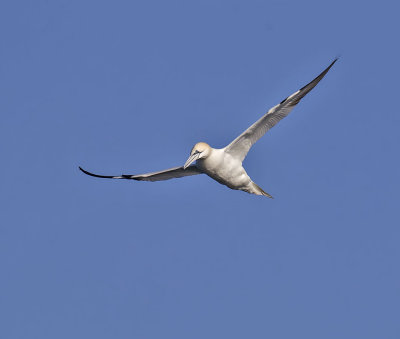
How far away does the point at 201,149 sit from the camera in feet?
82.9

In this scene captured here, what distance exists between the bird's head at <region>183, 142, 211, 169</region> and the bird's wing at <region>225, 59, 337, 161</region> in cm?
75

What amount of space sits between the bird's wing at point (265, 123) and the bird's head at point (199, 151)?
2.46 ft

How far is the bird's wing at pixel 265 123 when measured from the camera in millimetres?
25375

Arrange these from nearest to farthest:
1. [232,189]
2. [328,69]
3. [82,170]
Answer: [328,69] → [232,189] → [82,170]

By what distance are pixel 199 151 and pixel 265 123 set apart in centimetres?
199

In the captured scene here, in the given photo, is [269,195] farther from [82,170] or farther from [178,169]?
[82,170]

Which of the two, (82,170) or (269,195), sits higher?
(82,170)

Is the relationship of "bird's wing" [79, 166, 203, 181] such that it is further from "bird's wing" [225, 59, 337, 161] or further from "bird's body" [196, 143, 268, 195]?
"bird's wing" [225, 59, 337, 161]

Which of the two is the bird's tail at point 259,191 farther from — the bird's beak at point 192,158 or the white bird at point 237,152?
the bird's beak at point 192,158

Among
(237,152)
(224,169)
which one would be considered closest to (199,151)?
(224,169)

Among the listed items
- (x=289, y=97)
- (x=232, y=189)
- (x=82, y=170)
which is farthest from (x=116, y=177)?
(x=289, y=97)

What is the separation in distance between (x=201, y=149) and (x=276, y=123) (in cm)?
228

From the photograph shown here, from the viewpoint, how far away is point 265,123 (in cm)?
2583

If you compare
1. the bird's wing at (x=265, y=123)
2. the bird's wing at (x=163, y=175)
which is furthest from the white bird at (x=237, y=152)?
the bird's wing at (x=163, y=175)
